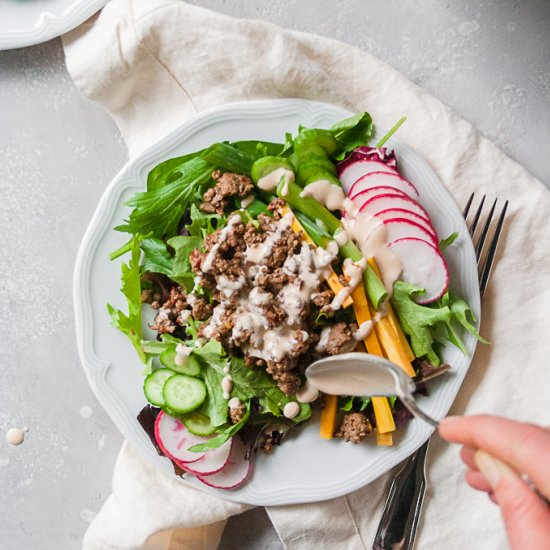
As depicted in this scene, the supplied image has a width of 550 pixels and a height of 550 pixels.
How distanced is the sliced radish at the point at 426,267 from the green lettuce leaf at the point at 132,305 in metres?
0.81

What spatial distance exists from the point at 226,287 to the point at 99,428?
87cm

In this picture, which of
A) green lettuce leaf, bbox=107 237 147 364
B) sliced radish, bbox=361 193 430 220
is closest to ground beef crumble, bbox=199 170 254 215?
green lettuce leaf, bbox=107 237 147 364

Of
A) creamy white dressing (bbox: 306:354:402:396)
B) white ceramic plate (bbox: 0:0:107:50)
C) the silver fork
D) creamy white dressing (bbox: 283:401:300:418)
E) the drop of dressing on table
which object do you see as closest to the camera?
creamy white dressing (bbox: 306:354:402:396)

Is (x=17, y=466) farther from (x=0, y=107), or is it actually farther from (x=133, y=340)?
(x=0, y=107)

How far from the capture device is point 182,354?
220 cm

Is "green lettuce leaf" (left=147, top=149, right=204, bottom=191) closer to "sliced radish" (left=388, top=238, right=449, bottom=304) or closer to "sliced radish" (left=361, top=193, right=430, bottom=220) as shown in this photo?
"sliced radish" (left=361, top=193, right=430, bottom=220)

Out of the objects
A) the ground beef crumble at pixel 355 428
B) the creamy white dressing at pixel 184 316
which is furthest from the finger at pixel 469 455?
the creamy white dressing at pixel 184 316

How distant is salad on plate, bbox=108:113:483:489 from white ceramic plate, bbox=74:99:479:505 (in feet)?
0.16

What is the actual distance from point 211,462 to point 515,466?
1.15 meters

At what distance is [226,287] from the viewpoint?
2109 millimetres

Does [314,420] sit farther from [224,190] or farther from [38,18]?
[38,18]

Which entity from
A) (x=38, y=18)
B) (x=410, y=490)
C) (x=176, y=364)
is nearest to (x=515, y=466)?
(x=410, y=490)

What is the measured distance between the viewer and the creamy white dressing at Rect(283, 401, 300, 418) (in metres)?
2.18

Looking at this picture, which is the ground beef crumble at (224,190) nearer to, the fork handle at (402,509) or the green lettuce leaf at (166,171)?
the green lettuce leaf at (166,171)
